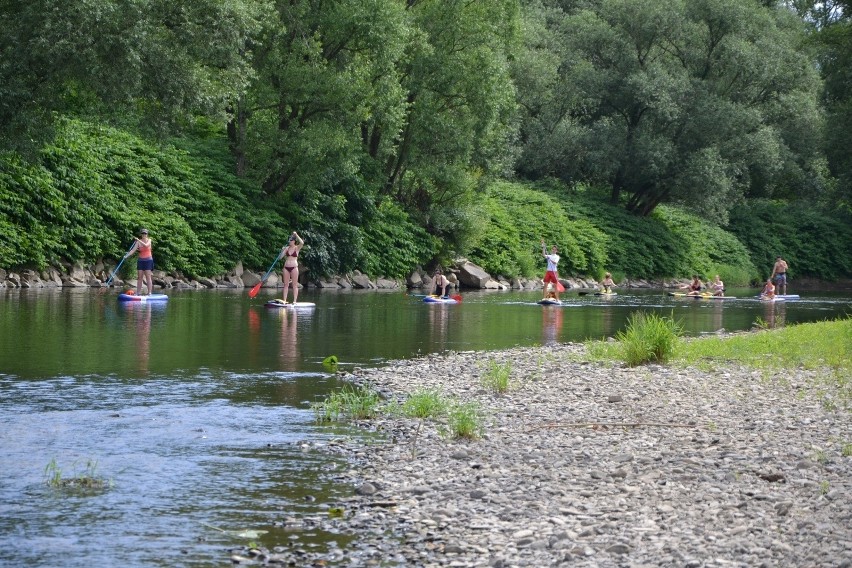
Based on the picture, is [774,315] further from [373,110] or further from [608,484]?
[608,484]

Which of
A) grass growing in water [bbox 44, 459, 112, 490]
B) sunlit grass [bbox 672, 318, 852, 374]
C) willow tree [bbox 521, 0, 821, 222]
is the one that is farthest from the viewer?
willow tree [bbox 521, 0, 821, 222]

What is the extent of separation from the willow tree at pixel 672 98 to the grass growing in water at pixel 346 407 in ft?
176

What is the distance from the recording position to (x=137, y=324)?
945 inches

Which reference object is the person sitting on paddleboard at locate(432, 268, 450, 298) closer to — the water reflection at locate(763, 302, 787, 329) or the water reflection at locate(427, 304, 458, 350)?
the water reflection at locate(427, 304, 458, 350)

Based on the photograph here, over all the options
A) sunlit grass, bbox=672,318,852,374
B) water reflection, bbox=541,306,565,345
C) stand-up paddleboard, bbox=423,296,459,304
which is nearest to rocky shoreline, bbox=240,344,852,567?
sunlit grass, bbox=672,318,852,374

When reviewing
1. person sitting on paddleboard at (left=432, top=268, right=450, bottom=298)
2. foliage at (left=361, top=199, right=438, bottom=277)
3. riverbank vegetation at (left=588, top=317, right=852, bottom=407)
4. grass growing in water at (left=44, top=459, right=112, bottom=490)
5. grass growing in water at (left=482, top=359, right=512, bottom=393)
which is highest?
foliage at (left=361, top=199, right=438, bottom=277)

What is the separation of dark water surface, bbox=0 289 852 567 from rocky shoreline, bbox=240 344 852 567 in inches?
22.9

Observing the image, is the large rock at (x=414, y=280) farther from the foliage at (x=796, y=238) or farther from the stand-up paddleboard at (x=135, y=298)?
the foliage at (x=796, y=238)

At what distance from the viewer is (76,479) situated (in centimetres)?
938

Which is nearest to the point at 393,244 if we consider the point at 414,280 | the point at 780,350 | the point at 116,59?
the point at 414,280

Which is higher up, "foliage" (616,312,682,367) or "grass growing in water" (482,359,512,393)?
"foliage" (616,312,682,367)

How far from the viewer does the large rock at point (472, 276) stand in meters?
55.6

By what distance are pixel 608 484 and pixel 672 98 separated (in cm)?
5867

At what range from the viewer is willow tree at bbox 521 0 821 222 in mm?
65562
